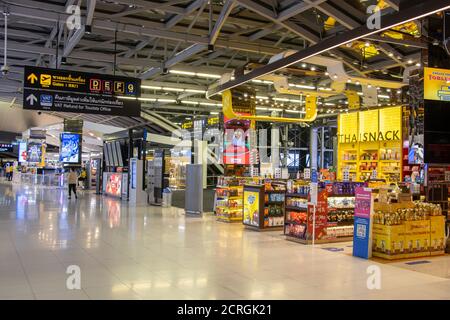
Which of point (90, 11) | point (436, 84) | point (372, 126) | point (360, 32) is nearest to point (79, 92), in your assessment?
point (90, 11)

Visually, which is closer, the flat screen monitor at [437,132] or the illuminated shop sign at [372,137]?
the flat screen monitor at [437,132]

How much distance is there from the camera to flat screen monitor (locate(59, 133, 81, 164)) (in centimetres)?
2478

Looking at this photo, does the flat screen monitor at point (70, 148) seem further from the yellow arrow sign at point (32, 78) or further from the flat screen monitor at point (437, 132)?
the flat screen monitor at point (437, 132)

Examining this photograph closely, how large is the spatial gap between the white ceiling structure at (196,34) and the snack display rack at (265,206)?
2.82 meters

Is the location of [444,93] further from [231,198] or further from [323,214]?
[231,198]

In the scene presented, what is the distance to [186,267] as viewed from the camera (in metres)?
6.34

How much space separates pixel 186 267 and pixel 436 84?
5.13 metres

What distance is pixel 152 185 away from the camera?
1778 centimetres

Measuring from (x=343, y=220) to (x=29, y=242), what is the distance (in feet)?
20.2

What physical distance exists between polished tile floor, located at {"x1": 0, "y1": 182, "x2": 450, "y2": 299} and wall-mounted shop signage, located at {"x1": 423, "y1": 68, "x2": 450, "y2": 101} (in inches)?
108

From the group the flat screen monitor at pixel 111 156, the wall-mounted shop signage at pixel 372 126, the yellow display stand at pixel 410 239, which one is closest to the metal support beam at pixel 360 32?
the yellow display stand at pixel 410 239

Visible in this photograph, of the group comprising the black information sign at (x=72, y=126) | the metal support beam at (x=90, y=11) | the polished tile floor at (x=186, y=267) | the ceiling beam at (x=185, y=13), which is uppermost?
the ceiling beam at (x=185, y=13)

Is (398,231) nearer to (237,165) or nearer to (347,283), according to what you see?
(347,283)

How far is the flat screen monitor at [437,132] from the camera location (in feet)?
24.6
